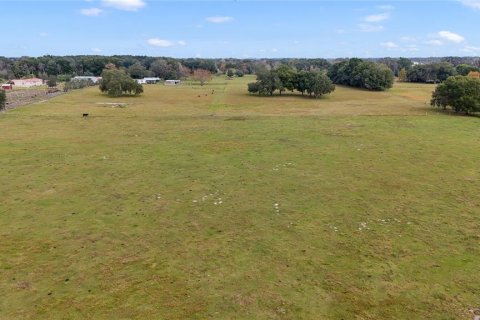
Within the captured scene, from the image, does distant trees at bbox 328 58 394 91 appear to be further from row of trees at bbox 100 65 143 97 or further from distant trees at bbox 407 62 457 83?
row of trees at bbox 100 65 143 97

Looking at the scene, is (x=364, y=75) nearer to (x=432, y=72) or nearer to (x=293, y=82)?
(x=293, y=82)

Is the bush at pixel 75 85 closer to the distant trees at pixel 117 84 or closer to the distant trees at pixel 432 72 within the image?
the distant trees at pixel 117 84

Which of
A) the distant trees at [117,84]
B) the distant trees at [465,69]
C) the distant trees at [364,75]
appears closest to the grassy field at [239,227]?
the distant trees at [117,84]

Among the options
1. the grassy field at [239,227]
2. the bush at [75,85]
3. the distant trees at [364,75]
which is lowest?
the grassy field at [239,227]

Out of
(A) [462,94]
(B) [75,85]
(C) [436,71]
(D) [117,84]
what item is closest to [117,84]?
(D) [117,84]

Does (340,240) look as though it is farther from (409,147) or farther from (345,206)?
(409,147)

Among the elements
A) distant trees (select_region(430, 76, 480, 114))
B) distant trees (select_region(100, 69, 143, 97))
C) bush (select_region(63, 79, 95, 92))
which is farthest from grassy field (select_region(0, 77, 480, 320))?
bush (select_region(63, 79, 95, 92))
